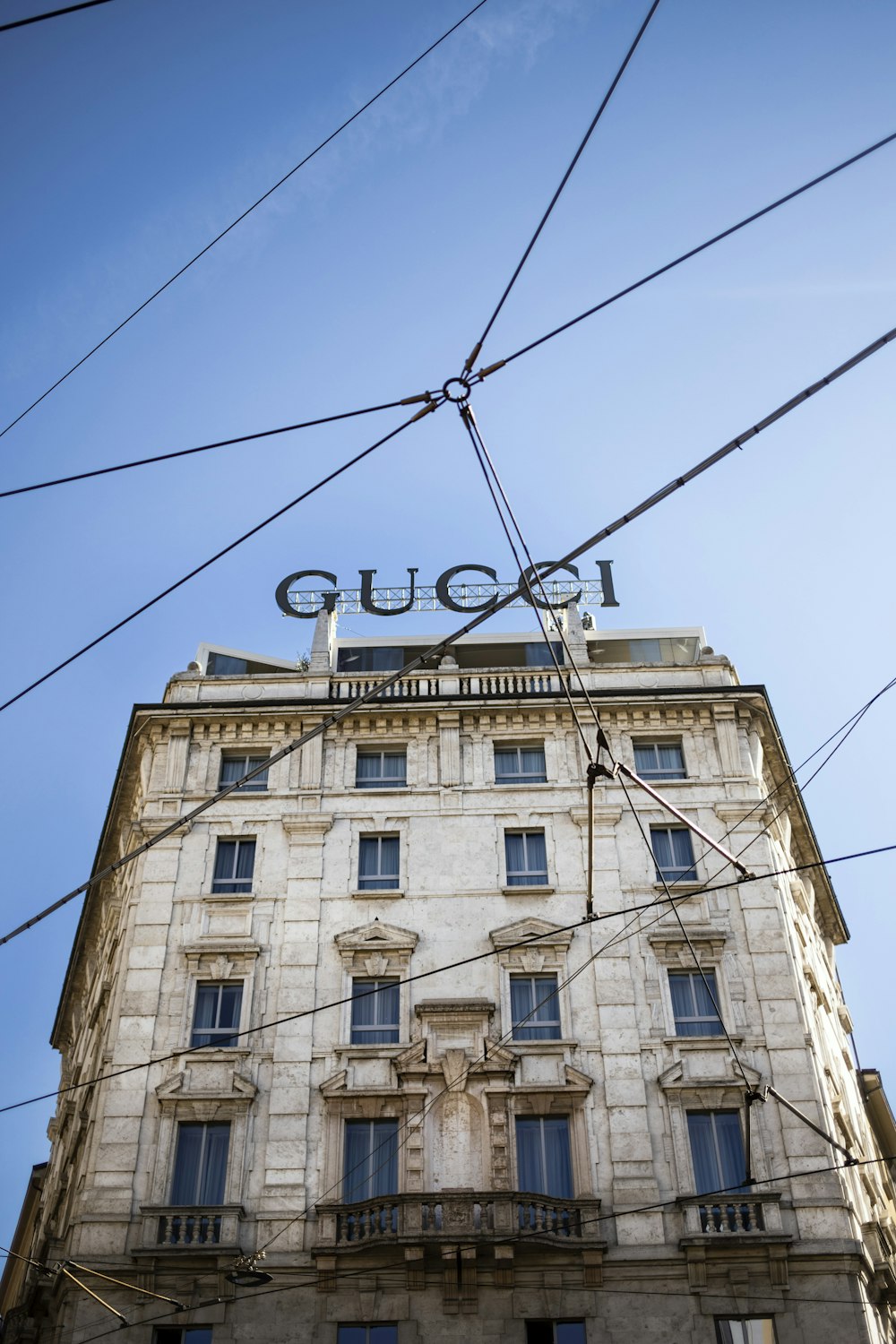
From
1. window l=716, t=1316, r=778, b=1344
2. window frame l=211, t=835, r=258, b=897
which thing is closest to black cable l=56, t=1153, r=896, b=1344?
window l=716, t=1316, r=778, b=1344

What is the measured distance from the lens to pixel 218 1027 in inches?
1254

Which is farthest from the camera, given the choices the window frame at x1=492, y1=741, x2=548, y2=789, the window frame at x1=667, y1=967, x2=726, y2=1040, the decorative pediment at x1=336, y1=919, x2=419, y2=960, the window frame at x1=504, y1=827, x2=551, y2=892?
the window frame at x1=492, y1=741, x2=548, y2=789

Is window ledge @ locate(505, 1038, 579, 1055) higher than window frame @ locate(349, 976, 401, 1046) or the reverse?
the reverse

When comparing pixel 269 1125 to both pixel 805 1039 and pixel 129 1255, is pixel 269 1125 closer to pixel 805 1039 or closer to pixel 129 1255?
pixel 129 1255

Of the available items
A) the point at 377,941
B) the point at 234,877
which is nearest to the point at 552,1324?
the point at 377,941

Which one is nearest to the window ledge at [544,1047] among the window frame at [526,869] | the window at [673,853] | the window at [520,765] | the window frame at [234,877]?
the window frame at [526,869]

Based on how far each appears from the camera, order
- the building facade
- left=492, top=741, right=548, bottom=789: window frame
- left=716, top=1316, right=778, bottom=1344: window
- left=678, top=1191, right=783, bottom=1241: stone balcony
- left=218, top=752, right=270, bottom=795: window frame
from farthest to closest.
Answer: left=218, top=752, right=270, bottom=795: window frame → left=492, top=741, right=548, bottom=789: window frame → left=678, top=1191, right=783, bottom=1241: stone balcony → the building facade → left=716, top=1316, right=778, bottom=1344: window

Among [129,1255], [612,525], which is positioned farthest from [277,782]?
[612,525]

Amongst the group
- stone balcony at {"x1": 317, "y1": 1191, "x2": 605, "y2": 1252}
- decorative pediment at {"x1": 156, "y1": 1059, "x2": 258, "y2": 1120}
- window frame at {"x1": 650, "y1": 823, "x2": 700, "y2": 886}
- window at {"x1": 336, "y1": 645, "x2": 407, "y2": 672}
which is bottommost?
stone balcony at {"x1": 317, "y1": 1191, "x2": 605, "y2": 1252}

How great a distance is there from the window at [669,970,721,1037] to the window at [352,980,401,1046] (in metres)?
6.45

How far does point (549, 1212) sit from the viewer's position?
28.2 metres

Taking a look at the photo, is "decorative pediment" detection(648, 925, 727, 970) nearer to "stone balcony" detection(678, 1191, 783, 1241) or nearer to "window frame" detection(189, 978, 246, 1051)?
"stone balcony" detection(678, 1191, 783, 1241)

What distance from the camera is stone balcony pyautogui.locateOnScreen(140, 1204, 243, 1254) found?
2824 centimetres

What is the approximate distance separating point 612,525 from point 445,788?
21.2 m
